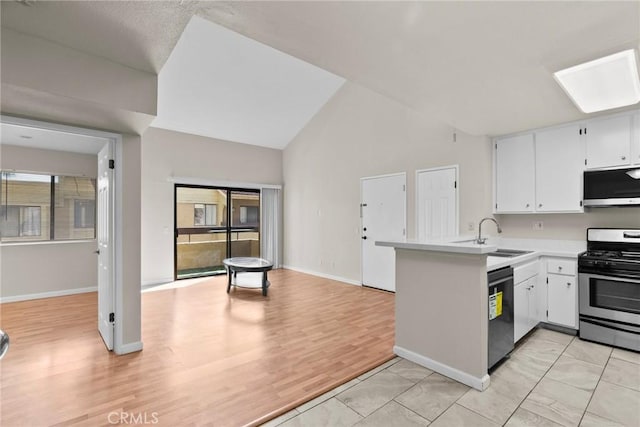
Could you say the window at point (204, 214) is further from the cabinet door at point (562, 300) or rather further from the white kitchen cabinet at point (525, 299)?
the cabinet door at point (562, 300)

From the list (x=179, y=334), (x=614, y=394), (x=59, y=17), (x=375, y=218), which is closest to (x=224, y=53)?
(x=59, y=17)

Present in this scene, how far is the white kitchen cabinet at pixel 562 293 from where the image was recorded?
3230 mm

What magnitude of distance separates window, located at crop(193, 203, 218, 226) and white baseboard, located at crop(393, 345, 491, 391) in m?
5.10

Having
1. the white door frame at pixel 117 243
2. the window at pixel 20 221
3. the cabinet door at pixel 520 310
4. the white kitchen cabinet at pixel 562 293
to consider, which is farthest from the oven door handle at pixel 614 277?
the window at pixel 20 221

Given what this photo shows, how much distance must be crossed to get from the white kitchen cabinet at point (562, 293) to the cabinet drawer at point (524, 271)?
26 cm

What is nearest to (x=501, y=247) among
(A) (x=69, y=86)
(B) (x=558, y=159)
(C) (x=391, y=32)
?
(B) (x=558, y=159)

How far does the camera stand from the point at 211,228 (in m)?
6.70

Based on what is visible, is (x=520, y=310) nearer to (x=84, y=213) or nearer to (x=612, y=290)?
(x=612, y=290)

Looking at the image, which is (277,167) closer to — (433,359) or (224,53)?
(224,53)

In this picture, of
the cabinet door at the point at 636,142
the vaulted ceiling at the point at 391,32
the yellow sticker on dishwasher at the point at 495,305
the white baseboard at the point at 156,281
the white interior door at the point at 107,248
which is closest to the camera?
the vaulted ceiling at the point at 391,32

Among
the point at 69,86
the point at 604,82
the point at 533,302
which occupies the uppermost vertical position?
the point at 604,82

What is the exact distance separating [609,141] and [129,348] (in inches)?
210

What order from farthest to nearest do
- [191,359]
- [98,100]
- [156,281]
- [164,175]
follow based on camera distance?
1. [164,175]
2. [156,281]
3. [191,359]
4. [98,100]

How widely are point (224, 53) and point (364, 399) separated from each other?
4854 mm
